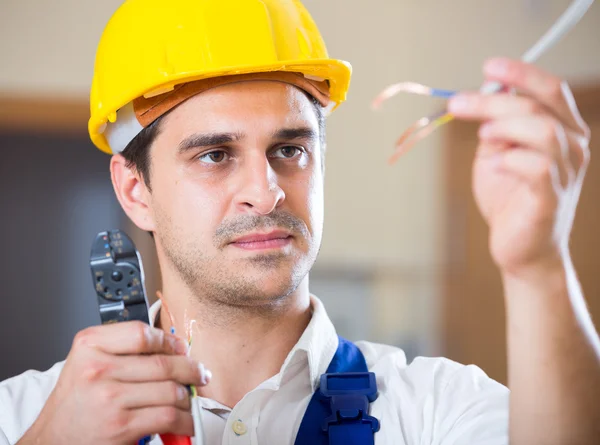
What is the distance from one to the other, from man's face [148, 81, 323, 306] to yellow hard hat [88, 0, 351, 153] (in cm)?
5

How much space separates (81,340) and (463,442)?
62 cm

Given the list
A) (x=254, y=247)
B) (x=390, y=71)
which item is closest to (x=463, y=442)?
(x=254, y=247)

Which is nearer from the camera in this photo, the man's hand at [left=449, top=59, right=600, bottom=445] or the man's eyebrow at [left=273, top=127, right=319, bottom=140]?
the man's hand at [left=449, top=59, right=600, bottom=445]

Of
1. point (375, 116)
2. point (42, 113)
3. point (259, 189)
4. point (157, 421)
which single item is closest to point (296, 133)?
point (259, 189)

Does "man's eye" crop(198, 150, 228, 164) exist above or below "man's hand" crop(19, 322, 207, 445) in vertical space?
above

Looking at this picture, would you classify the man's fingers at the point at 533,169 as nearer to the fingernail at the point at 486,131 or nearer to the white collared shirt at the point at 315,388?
the fingernail at the point at 486,131

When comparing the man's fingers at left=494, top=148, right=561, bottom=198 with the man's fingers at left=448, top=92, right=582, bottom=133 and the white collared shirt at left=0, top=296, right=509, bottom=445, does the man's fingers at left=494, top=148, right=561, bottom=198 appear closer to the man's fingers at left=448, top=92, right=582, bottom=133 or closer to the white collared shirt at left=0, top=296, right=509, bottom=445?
the man's fingers at left=448, top=92, right=582, bottom=133

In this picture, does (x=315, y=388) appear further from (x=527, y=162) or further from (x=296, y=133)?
(x=527, y=162)

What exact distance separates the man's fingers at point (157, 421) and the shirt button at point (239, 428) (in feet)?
1.21

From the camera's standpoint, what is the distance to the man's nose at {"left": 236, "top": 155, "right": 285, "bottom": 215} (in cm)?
125

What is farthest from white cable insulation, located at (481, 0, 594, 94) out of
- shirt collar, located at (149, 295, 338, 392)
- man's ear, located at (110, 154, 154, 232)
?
man's ear, located at (110, 154, 154, 232)

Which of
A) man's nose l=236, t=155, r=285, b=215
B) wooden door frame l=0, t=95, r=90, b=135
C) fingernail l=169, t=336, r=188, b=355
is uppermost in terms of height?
wooden door frame l=0, t=95, r=90, b=135

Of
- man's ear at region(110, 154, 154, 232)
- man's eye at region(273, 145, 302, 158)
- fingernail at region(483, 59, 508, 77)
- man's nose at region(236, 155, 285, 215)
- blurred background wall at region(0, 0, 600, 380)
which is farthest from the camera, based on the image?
blurred background wall at region(0, 0, 600, 380)

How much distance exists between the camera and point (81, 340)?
953 mm
